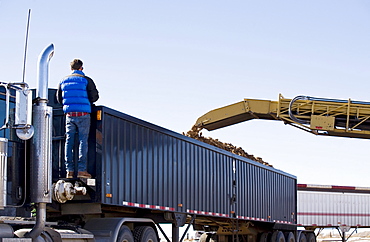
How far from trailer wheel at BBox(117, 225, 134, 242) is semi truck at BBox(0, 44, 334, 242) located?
2 centimetres

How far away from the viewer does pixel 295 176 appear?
24156 mm

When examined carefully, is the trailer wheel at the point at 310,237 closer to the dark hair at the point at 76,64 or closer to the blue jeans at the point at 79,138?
the blue jeans at the point at 79,138

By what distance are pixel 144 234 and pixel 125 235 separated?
806mm

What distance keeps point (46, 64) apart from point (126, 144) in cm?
331

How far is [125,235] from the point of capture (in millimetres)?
11086

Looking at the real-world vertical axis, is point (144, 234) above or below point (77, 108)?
below

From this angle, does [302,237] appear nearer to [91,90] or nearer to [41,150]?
[91,90]

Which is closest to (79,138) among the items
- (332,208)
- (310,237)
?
(310,237)

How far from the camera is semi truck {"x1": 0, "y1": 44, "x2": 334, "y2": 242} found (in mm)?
8633

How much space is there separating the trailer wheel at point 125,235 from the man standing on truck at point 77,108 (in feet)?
4.07

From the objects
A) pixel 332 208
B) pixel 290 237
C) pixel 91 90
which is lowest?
pixel 290 237

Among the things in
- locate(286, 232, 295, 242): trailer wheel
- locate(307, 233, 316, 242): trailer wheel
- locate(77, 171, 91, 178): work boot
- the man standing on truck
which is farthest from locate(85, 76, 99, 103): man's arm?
locate(307, 233, 316, 242): trailer wheel

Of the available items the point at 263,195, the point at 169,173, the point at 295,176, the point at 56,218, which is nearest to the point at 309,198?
the point at 295,176

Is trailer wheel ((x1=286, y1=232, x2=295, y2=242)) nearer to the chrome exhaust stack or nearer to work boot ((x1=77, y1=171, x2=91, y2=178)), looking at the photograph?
work boot ((x1=77, y1=171, x2=91, y2=178))
